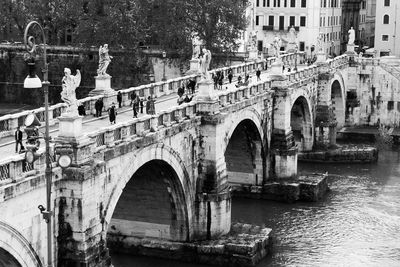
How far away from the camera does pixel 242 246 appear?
4034 cm

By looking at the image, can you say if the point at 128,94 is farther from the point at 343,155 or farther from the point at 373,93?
the point at 373,93

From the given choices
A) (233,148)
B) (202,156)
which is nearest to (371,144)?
(233,148)

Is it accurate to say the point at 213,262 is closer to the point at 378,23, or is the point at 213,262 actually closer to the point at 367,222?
the point at 367,222

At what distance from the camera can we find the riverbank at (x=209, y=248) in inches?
1585

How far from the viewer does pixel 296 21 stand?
97688 mm

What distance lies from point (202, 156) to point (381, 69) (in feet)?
129

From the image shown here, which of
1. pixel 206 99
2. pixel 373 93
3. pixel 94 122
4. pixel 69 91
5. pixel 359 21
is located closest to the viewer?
pixel 69 91

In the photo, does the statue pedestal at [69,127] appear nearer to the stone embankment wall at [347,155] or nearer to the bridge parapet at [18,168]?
the bridge parapet at [18,168]

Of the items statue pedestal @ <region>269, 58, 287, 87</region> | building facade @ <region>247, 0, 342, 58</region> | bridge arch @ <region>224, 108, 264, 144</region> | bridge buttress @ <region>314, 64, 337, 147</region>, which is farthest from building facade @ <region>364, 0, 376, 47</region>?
bridge arch @ <region>224, 108, 264, 144</region>

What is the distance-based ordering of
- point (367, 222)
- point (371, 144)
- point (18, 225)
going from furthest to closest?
point (371, 144)
point (367, 222)
point (18, 225)

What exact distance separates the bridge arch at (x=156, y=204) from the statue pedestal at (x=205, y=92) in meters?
3.76

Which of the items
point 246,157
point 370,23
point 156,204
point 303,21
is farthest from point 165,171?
point 370,23

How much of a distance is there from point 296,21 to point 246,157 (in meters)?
46.1

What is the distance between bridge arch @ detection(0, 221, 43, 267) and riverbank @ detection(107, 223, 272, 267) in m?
13.5
